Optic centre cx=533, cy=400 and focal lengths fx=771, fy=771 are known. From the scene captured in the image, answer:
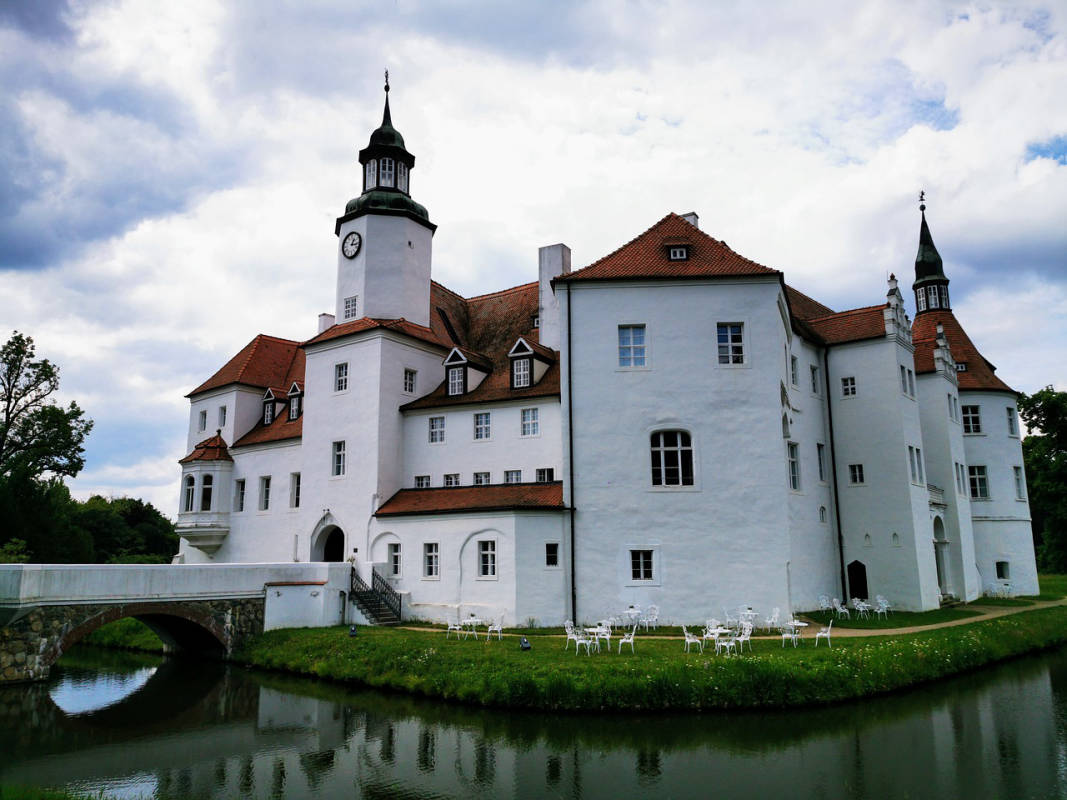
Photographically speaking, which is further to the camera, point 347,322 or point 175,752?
point 347,322

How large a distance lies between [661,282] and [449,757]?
16281 millimetres

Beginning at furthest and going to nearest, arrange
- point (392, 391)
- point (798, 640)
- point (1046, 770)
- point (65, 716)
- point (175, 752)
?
point (392, 391) < point (798, 640) < point (65, 716) < point (175, 752) < point (1046, 770)

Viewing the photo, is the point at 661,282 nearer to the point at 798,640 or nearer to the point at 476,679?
the point at 798,640

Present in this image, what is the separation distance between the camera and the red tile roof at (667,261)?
80.6 ft

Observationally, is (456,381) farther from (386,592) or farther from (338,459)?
(386,592)

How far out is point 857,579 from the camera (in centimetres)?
2831

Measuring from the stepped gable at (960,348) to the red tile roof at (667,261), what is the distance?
14.8 m

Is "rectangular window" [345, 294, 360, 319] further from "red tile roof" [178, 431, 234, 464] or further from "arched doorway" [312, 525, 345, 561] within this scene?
"red tile roof" [178, 431, 234, 464]

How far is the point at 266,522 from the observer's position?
3344cm

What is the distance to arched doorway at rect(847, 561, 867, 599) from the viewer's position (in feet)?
92.4

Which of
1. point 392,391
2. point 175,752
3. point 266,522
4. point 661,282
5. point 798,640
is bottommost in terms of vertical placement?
point 175,752

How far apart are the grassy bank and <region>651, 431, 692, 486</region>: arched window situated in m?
5.17

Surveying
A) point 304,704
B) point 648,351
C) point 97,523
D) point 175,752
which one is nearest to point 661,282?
point 648,351

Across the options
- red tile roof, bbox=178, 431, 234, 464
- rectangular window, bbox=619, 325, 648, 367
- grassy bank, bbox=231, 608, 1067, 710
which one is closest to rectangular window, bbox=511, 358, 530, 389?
rectangular window, bbox=619, 325, 648, 367
